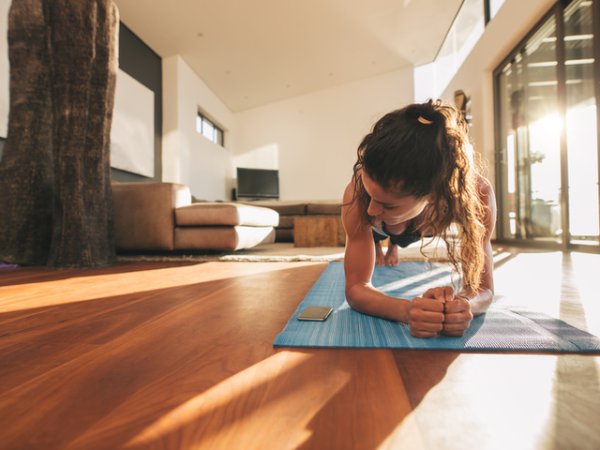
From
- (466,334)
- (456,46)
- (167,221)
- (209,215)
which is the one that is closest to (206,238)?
(209,215)

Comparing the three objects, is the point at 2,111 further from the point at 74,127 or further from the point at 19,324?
the point at 19,324

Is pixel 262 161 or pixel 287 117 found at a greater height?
pixel 287 117

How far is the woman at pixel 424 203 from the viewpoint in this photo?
72cm

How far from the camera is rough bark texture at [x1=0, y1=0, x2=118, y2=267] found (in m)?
2.04

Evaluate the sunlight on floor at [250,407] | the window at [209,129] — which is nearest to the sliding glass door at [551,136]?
the sunlight on floor at [250,407]

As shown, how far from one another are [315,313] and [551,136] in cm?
372

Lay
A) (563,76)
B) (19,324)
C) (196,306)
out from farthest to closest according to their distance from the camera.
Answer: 1. (563,76)
2. (196,306)
3. (19,324)

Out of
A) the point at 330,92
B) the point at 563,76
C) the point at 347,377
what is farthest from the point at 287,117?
the point at 347,377

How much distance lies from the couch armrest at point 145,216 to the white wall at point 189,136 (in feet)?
8.93

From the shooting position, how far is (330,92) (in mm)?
7820

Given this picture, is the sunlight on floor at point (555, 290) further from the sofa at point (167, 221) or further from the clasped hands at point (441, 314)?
the sofa at point (167, 221)

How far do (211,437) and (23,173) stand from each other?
2.38m

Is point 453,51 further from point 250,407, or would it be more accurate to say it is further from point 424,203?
point 250,407

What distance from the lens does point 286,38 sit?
5414 mm
